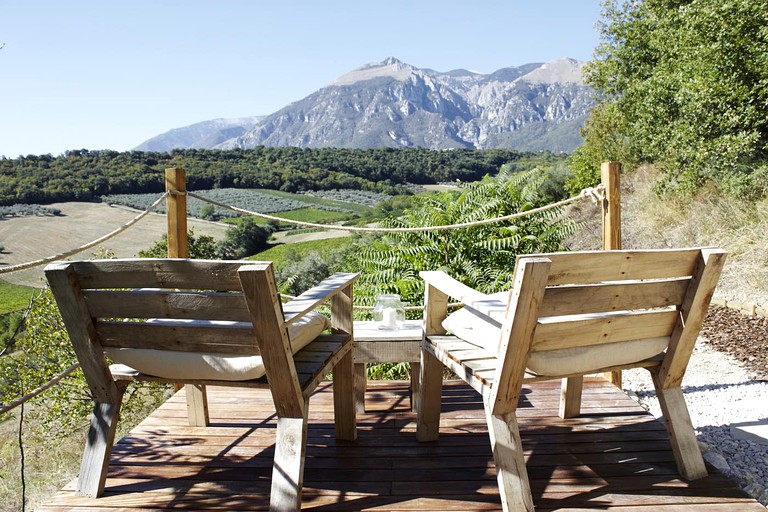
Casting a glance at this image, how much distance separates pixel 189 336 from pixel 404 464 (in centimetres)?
113

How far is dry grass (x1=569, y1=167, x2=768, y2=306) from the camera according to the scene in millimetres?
7227

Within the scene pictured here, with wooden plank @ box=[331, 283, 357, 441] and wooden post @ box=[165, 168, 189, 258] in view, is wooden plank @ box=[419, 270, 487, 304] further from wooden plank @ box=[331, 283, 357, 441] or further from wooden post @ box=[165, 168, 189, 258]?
wooden post @ box=[165, 168, 189, 258]

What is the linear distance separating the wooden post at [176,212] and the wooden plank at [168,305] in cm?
134

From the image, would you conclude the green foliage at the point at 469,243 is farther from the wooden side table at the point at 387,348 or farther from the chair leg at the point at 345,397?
the chair leg at the point at 345,397

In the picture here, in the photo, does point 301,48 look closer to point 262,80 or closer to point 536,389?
point 262,80

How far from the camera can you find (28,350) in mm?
5016

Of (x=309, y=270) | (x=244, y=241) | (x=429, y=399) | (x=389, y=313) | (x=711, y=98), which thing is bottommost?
(x=244, y=241)

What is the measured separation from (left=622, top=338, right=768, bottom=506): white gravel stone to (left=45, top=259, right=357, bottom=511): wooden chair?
1966 mm

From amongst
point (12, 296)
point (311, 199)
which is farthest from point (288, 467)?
point (311, 199)

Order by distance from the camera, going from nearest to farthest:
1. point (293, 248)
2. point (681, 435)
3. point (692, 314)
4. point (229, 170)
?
point (692, 314), point (681, 435), point (293, 248), point (229, 170)

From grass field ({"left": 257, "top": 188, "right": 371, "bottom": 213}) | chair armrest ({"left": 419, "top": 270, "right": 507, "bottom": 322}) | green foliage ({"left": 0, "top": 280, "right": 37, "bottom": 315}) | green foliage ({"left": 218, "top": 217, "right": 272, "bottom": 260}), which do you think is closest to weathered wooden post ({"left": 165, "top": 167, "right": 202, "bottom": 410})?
chair armrest ({"left": 419, "top": 270, "right": 507, "bottom": 322})

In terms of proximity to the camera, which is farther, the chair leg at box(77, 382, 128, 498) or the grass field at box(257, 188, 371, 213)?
the grass field at box(257, 188, 371, 213)

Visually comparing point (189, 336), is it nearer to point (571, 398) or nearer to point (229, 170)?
point (571, 398)

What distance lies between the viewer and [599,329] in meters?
2.15
